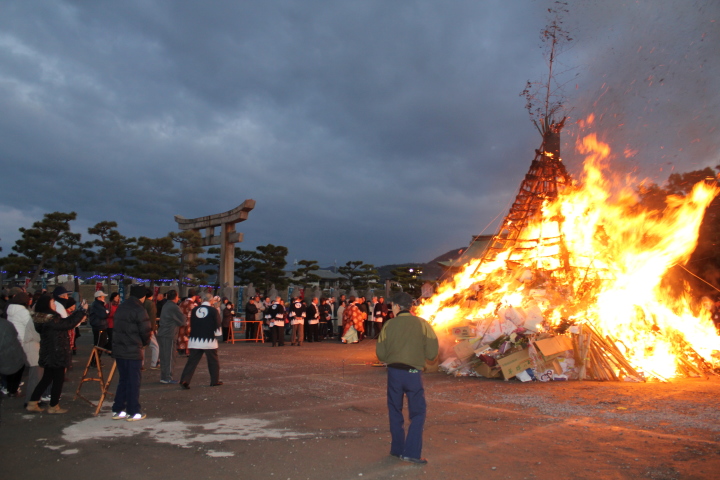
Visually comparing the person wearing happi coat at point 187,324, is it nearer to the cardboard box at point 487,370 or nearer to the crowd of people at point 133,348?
the crowd of people at point 133,348

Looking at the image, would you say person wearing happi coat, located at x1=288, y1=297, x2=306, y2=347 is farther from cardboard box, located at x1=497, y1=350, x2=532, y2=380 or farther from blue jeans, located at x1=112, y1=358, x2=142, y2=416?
blue jeans, located at x1=112, y1=358, x2=142, y2=416

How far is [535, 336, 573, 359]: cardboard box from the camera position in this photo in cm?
1008

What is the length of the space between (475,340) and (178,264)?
2424 cm

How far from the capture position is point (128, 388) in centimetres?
659

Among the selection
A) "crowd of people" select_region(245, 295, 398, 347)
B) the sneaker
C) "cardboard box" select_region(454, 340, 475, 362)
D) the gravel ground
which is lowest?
the gravel ground

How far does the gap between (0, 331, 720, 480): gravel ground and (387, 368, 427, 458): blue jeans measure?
158 mm

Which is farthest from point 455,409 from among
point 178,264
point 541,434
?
point 178,264

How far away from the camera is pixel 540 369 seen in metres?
10.2

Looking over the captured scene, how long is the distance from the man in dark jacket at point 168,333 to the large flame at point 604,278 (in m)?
6.38

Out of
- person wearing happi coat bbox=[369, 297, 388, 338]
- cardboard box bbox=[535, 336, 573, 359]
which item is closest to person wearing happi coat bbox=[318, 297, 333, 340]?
person wearing happi coat bbox=[369, 297, 388, 338]

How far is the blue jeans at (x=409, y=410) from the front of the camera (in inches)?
196

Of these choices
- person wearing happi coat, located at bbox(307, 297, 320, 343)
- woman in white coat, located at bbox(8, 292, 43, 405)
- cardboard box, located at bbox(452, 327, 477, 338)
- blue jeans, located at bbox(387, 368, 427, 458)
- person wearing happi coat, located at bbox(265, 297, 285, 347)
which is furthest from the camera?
person wearing happi coat, located at bbox(307, 297, 320, 343)

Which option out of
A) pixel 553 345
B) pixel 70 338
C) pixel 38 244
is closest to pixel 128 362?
pixel 70 338

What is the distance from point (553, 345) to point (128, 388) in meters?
7.74
